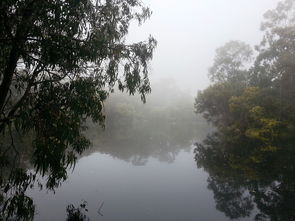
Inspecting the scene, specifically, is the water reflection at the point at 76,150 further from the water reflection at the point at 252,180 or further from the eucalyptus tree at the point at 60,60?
the water reflection at the point at 252,180

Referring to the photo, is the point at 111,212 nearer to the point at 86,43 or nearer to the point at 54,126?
the point at 54,126

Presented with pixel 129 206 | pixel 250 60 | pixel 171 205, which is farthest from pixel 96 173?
pixel 250 60

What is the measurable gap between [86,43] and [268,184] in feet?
30.9

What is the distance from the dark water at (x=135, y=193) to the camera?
25.6ft

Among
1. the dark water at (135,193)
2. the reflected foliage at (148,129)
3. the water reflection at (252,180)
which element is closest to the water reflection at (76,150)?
the reflected foliage at (148,129)

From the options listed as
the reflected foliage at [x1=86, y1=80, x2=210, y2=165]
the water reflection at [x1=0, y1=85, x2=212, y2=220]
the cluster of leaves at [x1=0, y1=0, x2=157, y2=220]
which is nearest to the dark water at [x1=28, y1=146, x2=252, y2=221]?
the water reflection at [x1=0, y1=85, x2=212, y2=220]

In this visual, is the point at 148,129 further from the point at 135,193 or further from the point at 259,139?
the point at 135,193

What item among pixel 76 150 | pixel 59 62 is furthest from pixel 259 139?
pixel 59 62

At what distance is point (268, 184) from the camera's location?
9875 mm

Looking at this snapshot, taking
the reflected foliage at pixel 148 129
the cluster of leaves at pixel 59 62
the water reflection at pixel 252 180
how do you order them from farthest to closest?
the reflected foliage at pixel 148 129, the water reflection at pixel 252 180, the cluster of leaves at pixel 59 62

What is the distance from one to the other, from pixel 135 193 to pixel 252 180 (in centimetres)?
547

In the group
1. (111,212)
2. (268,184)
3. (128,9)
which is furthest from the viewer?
(268,184)

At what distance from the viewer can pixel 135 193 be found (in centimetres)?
971

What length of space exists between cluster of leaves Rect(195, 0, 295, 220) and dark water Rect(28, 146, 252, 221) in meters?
0.85
